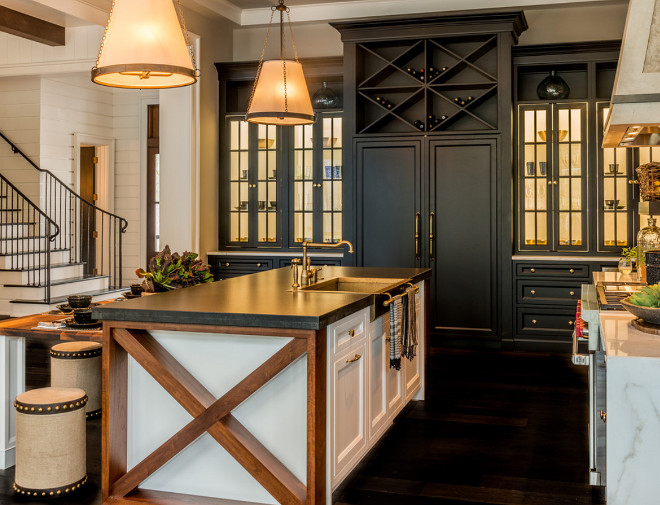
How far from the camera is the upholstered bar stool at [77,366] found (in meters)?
4.06

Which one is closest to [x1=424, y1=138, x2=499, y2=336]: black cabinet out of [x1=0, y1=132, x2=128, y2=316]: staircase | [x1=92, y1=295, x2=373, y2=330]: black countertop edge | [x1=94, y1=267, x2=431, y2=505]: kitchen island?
[x1=94, y1=267, x2=431, y2=505]: kitchen island

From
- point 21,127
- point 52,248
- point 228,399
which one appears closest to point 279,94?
point 228,399

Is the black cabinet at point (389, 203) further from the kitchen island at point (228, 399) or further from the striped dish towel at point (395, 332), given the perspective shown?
the kitchen island at point (228, 399)

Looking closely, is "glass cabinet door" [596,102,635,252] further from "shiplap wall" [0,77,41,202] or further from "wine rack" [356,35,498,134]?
"shiplap wall" [0,77,41,202]

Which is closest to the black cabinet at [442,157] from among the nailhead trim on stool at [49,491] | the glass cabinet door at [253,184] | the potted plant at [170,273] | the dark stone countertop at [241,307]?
the glass cabinet door at [253,184]

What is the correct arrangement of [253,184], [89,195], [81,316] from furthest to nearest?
1. [89,195]
2. [253,184]
3. [81,316]

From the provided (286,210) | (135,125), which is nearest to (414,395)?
(286,210)

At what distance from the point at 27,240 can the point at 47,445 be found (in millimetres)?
6457

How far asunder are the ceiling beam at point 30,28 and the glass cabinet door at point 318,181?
3.00 meters

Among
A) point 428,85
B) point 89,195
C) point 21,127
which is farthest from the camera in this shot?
point 89,195

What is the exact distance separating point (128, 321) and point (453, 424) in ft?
7.12

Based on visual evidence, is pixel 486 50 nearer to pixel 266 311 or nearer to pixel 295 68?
pixel 295 68

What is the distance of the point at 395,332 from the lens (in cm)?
378

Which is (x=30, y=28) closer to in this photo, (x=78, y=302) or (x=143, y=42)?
(x=78, y=302)
